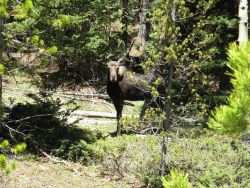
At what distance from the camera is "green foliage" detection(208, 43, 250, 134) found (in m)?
2.84

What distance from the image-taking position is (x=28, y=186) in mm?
9633

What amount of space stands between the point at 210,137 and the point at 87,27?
12418mm

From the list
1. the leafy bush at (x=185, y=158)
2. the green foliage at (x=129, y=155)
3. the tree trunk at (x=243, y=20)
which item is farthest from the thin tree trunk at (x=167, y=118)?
the tree trunk at (x=243, y=20)

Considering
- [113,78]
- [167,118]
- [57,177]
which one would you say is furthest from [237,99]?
[113,78]

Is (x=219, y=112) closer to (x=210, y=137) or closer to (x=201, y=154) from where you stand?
(x=201, y=154)

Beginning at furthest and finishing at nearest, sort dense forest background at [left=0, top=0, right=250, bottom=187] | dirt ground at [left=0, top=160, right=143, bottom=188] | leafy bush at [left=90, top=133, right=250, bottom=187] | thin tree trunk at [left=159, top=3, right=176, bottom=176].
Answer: dirt ground at [left=0, top=160, right=143, bottom=188] → leafy bush at [left=90, top=133, right=250, bottom=187] → thin tree trunk at [left=159, top=3, right=176, bottom=176] → dense forest background at [left=0, top=0, right=250, bottom=187]

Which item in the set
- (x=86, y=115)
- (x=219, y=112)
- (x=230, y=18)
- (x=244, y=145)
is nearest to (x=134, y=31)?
(x=86, y=115)

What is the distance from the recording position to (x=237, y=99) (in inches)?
117

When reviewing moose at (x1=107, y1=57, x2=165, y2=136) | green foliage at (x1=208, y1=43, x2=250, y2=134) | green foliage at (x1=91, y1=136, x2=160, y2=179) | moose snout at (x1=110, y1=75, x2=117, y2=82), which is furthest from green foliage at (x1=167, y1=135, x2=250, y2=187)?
green foliage at (x1=208, y1=43, x2=250, y2=134)

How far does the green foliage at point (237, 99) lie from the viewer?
2.84 metres

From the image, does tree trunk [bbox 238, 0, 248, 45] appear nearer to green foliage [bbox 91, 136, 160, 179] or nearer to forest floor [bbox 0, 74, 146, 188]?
green foliage [bbox 91, 136, 160, 179]

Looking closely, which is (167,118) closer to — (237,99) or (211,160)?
(211,160)

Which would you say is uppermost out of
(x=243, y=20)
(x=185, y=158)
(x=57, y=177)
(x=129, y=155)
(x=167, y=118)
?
(x=243, y=20)

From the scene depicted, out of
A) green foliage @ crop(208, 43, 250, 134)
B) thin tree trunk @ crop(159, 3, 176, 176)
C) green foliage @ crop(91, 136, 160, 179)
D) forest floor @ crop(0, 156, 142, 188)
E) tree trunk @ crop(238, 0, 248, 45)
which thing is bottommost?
forest floor @ crop(0, 156, 142, 188)
